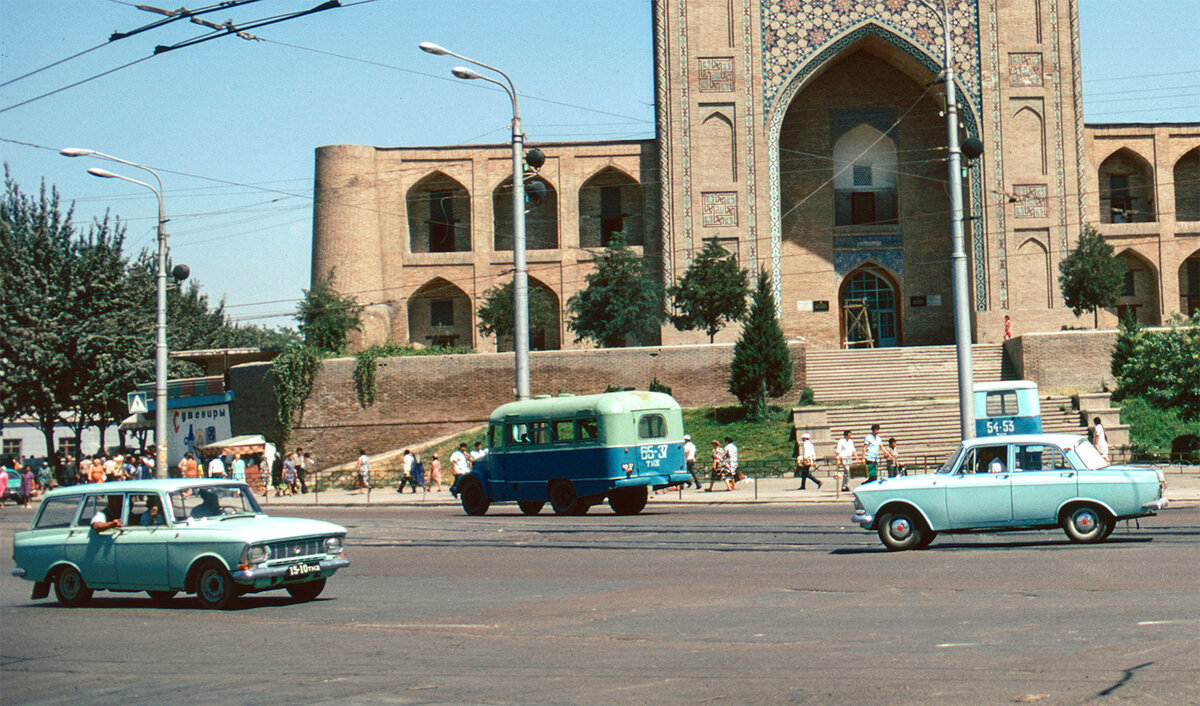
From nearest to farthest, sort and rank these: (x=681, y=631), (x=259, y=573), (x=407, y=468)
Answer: (x=681, y=631), (x=259, y=573), (x=407, y=468)

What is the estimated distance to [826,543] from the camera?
15.1m

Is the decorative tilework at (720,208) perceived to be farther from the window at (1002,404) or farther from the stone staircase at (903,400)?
the window at (1002,404)

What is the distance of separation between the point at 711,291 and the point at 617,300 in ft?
9.83

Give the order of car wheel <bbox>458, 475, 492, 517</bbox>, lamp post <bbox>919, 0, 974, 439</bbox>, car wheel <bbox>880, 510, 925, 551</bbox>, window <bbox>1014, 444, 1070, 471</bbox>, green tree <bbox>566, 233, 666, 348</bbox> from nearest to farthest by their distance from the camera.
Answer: window <bbox>1014, 444, 1070, 471</bbox> → car wheel <bbox>880, 510, 925, 551</bbox> → lamp post <bbox>919, 0, 974, 439</bbox> → car wheel <bbox>458, 475, 492, 517</bbox> → green tree <bbox>566, 233, 666, 348</bbox>

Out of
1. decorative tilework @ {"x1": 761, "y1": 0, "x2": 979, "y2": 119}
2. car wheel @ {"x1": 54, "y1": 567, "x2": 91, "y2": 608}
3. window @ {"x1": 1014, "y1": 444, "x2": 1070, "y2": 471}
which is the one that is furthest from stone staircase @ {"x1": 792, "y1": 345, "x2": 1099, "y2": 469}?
car wheel @ {"x1": 54, "y1": 567, "x2": 91, "y2": 608}

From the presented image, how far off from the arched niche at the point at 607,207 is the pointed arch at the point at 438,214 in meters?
4.46

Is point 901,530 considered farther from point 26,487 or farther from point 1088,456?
point 26,487

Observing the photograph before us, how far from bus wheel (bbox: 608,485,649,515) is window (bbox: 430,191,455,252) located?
2762cm

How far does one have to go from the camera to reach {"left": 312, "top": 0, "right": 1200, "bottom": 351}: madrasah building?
44.0m

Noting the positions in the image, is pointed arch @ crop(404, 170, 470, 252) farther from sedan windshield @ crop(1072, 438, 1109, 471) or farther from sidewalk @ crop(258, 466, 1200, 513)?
sedan windshield @ crop(1072, 438, 1109, 471)

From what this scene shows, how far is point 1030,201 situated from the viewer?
43688mm

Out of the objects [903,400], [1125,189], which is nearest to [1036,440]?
[903,400]

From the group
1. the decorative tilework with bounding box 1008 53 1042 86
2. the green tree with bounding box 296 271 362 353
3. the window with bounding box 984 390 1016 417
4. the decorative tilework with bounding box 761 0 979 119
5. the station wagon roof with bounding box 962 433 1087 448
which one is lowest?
the station wagon roof with bounding box 962 433 1087 448

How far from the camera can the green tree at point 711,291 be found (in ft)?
132
